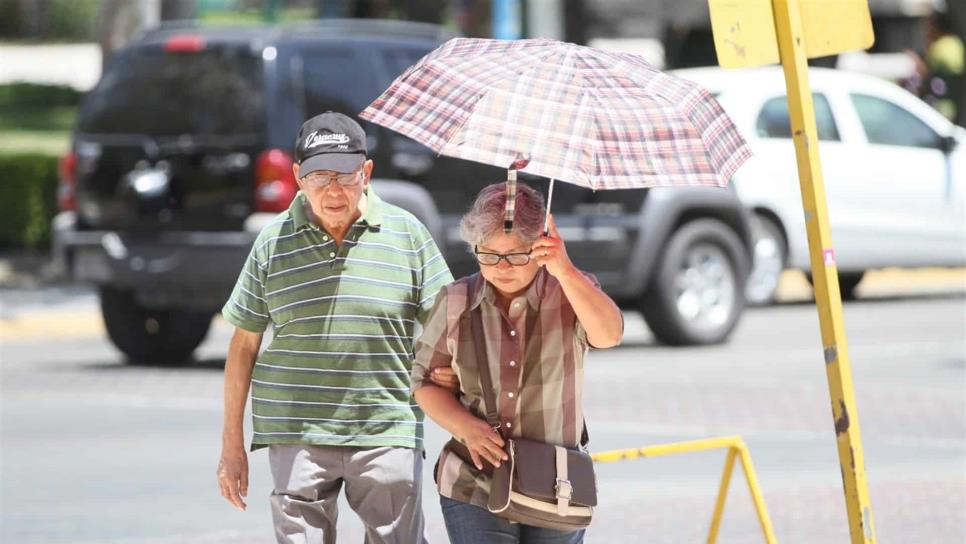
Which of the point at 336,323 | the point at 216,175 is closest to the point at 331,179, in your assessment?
the point at 336,323

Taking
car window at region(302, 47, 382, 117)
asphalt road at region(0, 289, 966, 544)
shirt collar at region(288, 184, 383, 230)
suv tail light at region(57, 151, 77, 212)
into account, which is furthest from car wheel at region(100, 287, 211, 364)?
shirt collar at region(288, 184, 383, 230)

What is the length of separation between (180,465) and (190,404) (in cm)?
212

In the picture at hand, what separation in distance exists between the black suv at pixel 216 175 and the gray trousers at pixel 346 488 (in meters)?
7.47

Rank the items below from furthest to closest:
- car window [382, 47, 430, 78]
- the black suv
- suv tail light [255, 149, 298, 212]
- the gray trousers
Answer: car window [382, 47, 430, 78] < the black suv < suv tail light [255, 149, 298, 212] < the gray trousers

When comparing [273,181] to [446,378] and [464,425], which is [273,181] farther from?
[464,425]

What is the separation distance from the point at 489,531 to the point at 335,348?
0.74 meters

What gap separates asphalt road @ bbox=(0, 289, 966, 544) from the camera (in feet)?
27.3

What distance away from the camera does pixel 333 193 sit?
5137mm

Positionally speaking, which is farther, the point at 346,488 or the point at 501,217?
the point at 346,488

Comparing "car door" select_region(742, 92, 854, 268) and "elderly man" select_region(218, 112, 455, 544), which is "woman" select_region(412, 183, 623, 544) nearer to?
"elderly man" select_region(218, 112, 455, 544)

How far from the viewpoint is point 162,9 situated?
20812mm

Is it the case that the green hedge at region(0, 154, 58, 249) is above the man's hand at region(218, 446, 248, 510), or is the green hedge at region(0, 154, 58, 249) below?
below

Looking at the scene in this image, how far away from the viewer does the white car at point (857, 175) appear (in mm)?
16266

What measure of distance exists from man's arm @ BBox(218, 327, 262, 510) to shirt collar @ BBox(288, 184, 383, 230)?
0.33 meters
